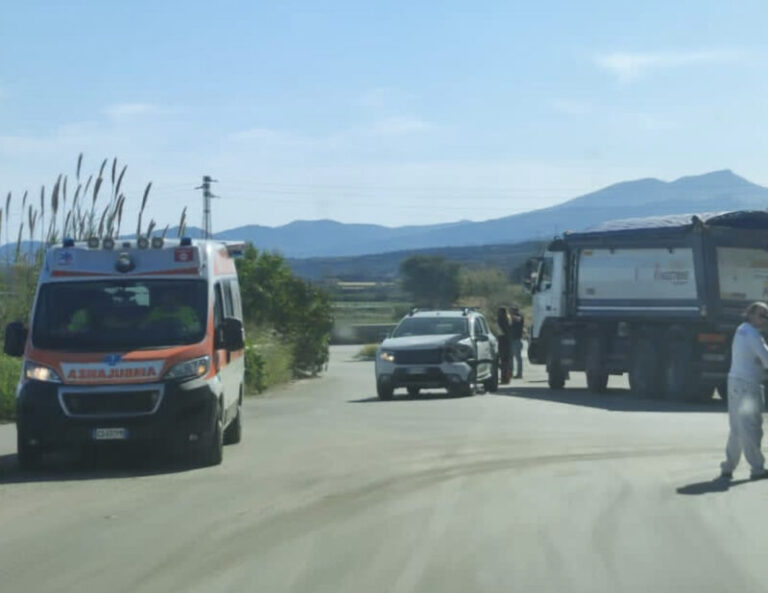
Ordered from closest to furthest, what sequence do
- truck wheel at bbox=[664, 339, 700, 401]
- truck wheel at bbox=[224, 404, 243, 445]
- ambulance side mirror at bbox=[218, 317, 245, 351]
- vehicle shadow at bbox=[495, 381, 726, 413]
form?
1. ambulance side mirror at bbox=[218, 317, 245, 351]
2. truck wheel at bbox=[224, 404, 243, 445]
3. vehicle shadow at bbox=[495, 381, 726, 413]
4. truck wheel at bbox=[664, 339, 700, 401]

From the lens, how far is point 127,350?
575 inches

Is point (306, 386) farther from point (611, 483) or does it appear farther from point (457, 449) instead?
point (611, 483)

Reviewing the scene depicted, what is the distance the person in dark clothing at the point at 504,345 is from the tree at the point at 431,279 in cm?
3535

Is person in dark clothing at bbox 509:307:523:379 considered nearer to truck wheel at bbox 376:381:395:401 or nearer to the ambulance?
truck wheel at bbox 376:381:395:401

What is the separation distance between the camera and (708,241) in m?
25.7

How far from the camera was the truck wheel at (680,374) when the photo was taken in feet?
83.9

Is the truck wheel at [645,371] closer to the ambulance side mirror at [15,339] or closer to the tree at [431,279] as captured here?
the ambulance side mirror at [15,339]

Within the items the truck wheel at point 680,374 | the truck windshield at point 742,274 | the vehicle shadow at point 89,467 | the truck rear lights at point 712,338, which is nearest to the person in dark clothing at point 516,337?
the truck wheel at point 680,374

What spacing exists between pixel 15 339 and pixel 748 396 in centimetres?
740

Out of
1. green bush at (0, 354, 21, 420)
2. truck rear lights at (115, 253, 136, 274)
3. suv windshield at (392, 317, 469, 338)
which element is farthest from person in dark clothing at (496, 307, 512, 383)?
truck rear lights at (115, 253, 136, 274)

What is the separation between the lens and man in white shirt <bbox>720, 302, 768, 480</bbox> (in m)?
13.5

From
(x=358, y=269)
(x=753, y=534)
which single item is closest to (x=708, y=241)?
(x=753, y=534)

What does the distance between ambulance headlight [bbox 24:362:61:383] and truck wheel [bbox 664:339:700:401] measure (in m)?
14.2

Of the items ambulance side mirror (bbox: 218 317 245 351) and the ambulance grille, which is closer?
the ambulance grille
